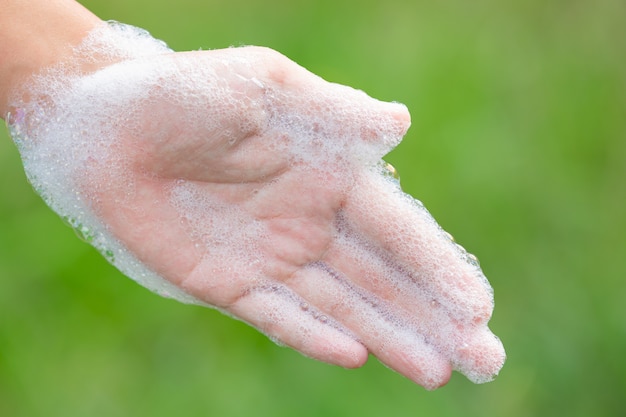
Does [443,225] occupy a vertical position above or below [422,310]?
below

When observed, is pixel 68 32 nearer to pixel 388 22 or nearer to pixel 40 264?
pixel 40 264

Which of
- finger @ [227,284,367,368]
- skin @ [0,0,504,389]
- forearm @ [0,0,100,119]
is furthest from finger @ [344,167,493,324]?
forearm @ [0,0,100,119]

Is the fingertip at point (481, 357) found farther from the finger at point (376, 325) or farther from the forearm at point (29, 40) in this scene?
Result: the forearm at point (29, 40)

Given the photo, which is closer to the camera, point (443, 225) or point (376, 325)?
point (376, 325)

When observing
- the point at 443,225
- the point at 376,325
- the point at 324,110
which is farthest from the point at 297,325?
the point at 443,225

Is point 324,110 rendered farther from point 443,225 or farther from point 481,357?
point 443,225

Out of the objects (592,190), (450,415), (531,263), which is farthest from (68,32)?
A: (592,190)
